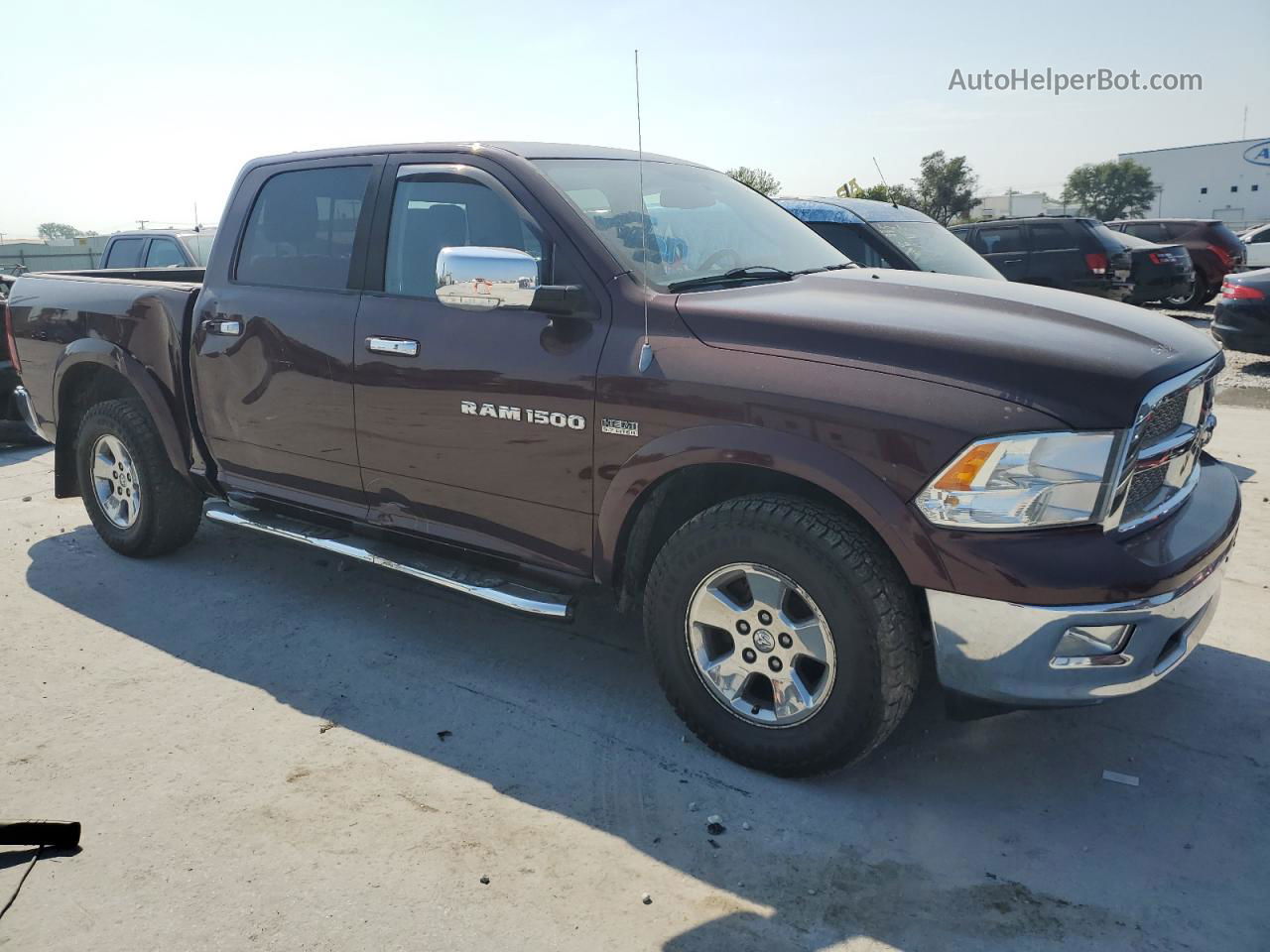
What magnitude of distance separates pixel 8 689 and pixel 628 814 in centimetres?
260

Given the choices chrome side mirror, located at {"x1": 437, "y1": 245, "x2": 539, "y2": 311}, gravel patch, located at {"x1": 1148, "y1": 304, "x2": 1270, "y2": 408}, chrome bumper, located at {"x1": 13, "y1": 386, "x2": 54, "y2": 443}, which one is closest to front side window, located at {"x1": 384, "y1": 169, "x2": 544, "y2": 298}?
chrome side mirror, located at {"x1": 437, "y1": 245, "x2": 539, "y2": 311}

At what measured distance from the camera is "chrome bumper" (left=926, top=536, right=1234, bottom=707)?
8.74 ft

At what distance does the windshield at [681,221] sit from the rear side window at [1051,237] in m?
10.2

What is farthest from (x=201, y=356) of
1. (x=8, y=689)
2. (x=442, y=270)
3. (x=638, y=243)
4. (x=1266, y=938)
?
(x=1266, y=938)

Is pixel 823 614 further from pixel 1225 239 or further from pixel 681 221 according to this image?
pixel 1225 239

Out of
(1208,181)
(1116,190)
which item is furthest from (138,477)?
(1208,181)

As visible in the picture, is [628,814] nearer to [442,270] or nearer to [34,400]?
[442,270]

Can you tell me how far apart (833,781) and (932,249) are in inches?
202

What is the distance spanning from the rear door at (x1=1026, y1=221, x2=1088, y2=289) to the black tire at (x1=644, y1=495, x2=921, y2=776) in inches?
431

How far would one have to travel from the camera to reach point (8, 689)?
3.94 meters

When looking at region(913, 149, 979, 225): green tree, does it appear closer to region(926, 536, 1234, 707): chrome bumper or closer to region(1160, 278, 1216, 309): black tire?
region(1160, 278, 1216, 309): black tire

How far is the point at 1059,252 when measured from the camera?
43.0 feet

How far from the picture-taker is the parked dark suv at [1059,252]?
12.8m

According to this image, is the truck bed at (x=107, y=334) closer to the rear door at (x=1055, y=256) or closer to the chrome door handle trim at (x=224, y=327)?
the chrome door handle trim at (x=224, y=327)
